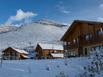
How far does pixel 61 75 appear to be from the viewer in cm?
1462

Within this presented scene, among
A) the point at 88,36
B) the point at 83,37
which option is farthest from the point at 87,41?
the point at 83,37

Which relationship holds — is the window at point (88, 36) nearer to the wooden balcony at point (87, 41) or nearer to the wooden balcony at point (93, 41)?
the wooden balcony at point (87, 41)

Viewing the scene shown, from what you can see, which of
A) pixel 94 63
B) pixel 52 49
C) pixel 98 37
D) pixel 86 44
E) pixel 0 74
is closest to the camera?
pixel 0 74

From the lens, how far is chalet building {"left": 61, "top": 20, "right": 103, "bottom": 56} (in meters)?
42.4

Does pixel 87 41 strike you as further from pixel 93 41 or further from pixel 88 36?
pixel 93 41

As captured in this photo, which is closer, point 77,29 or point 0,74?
point 0,74

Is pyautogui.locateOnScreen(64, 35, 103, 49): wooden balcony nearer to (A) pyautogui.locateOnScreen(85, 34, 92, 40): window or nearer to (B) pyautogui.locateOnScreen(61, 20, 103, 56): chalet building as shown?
(B) pyautogui.locateOnScreen(61, 20, 103, 56): chalet building

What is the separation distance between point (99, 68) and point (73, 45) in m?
34.9

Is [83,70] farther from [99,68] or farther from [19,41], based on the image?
[19,41]

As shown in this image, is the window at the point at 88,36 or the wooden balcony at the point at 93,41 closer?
the wooden balcony at the point at 93,41

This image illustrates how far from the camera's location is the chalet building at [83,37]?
139ft

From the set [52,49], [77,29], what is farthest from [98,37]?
[52,49]

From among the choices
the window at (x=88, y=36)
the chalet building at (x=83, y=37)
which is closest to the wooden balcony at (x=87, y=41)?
the chalet building at (x=83, y=37)

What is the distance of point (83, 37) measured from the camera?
157ft
